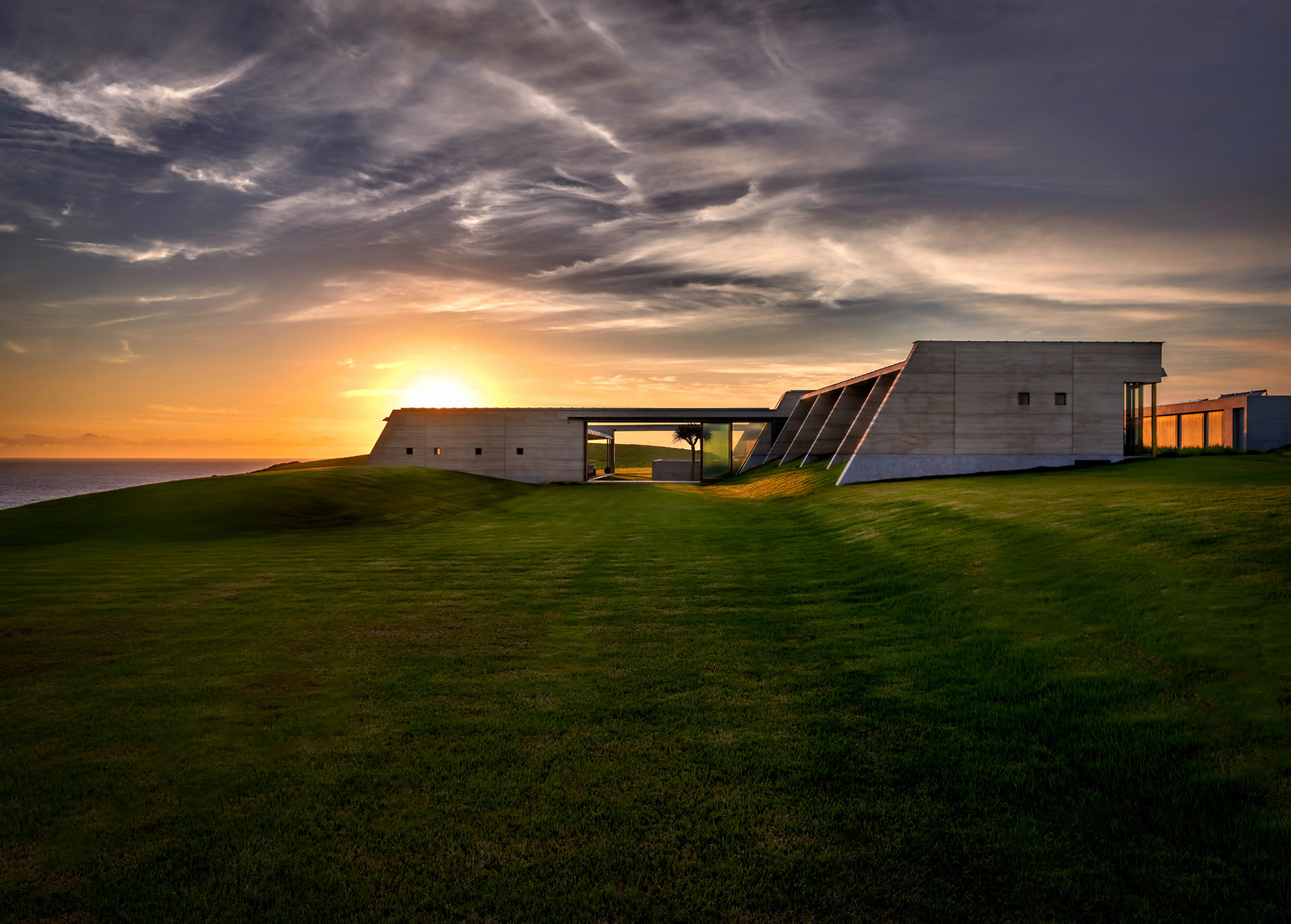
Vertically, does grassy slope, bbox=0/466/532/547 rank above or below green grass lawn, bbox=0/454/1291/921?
above

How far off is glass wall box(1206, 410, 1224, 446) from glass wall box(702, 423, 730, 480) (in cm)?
2996

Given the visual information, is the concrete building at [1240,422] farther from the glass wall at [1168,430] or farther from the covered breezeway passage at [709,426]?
the covered breezeway passage at [709,426]

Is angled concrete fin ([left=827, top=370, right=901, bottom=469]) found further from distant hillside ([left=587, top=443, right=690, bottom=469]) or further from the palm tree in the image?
distant hillside ([left=587, top=443, right=690, bottom=469])

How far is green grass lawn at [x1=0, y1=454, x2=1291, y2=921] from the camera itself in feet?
13.4

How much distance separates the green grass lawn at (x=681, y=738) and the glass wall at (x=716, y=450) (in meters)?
35.6

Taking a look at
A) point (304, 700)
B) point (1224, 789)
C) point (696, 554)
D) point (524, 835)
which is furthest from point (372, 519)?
point (1224, 789)

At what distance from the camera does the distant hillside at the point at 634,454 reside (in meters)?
77.7

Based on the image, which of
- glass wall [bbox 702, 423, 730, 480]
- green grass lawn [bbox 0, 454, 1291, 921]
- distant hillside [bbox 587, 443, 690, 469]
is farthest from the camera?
distant hillside [bbox 587, 443, 690, 469]

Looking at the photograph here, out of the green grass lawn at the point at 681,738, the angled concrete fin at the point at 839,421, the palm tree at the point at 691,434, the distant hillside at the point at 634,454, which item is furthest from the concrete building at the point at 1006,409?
the distant hillside at the point at 634,454

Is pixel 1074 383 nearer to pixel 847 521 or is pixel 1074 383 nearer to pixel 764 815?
pixel 847 521

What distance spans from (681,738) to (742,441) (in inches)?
1807

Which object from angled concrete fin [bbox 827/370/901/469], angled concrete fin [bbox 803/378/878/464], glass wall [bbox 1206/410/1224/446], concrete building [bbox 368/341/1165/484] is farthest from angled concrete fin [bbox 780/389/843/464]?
glass wall [bbox 1206/410/1224/446]

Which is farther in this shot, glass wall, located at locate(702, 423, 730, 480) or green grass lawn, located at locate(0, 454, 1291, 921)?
glass wall, located at locate(702, 423, 730, 480)

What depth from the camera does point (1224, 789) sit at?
504 cm
